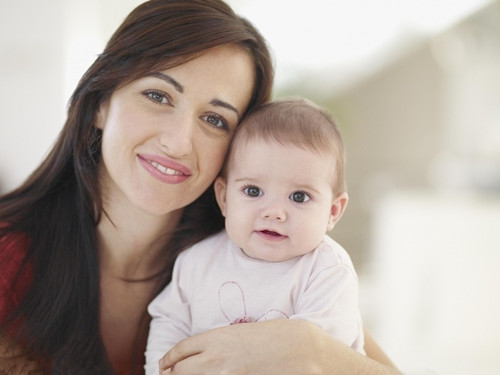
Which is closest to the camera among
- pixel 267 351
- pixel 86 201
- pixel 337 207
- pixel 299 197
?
pixel 267 351

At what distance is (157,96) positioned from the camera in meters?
1.39

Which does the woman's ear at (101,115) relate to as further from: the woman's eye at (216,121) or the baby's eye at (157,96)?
the woman's eye at (216,121)

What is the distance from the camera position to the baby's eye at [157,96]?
4.55 ft

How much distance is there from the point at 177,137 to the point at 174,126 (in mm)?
30

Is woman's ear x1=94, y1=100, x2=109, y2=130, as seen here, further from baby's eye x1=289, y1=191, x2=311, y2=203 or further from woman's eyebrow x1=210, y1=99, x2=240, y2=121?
baby's eye x1=289, y1=191, x2=311, y2=203

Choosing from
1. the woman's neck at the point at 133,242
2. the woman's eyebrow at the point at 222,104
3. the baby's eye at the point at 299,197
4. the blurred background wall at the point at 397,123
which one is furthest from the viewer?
the blurred background wall at the point at 397,123

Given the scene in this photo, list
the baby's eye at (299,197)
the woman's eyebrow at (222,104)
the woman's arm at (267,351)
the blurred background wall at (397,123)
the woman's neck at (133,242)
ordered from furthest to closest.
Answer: the blurred background wall at (397,123) < the woman's neck at (133,242) < the woman's eyebrow at (222,104) < the baby's eye at (299,197) < the woman's arm at (267,351)

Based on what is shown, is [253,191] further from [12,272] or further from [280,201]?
[12,272]

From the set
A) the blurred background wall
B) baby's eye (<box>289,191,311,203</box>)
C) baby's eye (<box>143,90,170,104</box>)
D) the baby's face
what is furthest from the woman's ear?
the blurred background wall

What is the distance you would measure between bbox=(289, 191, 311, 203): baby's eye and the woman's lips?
0.28m

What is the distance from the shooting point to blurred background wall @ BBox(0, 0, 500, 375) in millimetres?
2965

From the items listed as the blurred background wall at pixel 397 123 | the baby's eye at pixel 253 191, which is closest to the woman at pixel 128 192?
the baby's eye at pixel 253 191

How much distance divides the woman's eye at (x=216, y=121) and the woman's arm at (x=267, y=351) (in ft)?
1.58

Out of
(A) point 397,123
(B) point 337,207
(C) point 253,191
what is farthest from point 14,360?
(A) point 397,123
